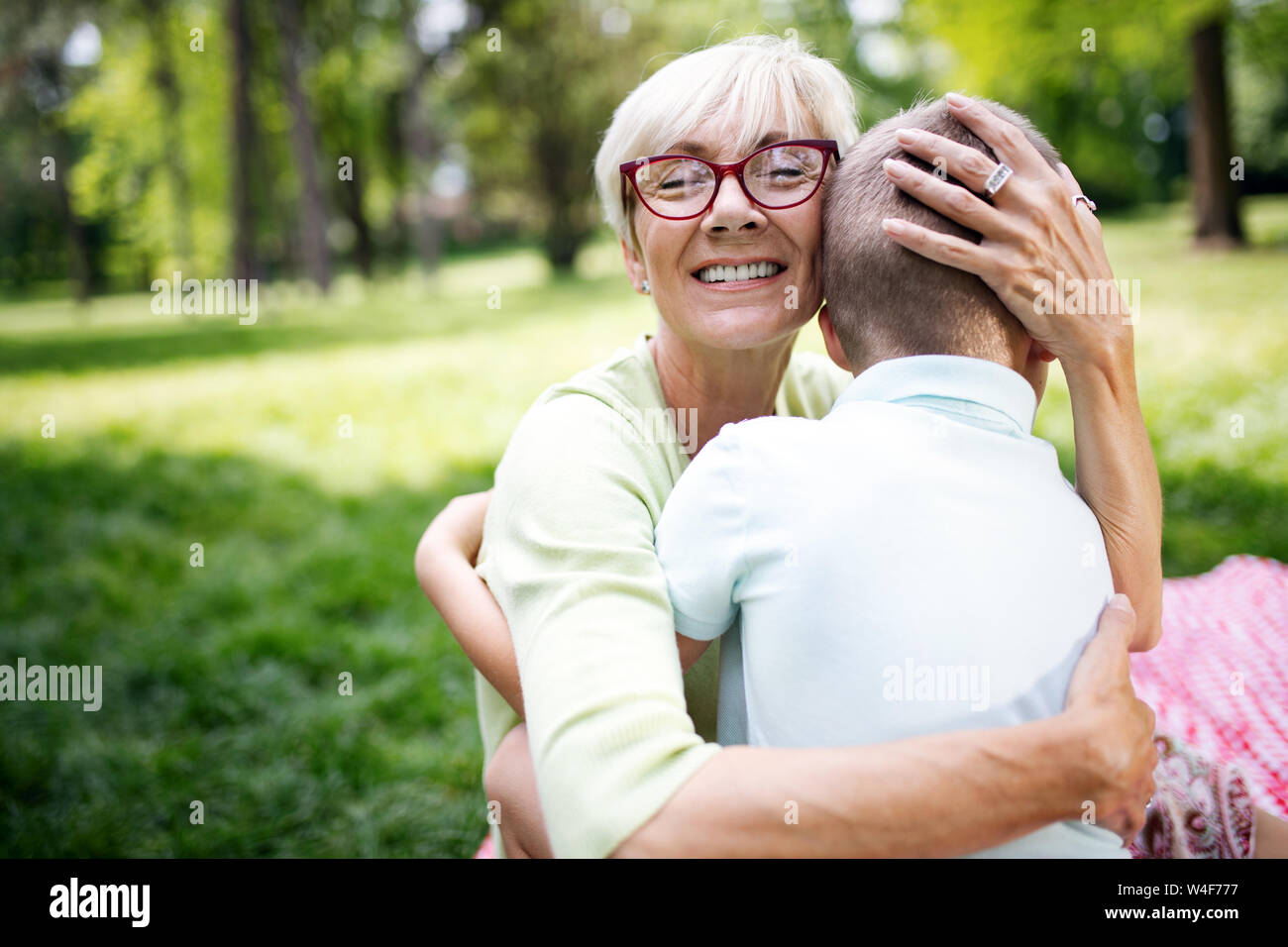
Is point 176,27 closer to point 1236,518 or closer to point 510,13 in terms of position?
point 510,13

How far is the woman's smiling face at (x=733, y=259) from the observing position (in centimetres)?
184

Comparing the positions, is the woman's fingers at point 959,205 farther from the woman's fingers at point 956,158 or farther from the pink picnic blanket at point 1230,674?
the pink picnic blanket at point 1230,674

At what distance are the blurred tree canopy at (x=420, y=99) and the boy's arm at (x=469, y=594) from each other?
12885mm

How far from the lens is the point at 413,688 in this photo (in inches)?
161

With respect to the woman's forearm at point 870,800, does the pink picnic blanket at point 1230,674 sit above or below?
below

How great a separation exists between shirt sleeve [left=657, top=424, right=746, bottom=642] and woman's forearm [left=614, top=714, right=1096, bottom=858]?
257 millimetres

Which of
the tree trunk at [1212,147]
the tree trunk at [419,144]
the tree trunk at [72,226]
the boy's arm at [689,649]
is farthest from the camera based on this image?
the tree trunk at [72,226]

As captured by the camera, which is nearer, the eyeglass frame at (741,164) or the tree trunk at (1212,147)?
the eyeglass frame at (741,164)

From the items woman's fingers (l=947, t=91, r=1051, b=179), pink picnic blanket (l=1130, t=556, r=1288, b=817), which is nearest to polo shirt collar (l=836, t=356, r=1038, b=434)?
woman's fingers (l=947, t=91, r=1051, b=179)

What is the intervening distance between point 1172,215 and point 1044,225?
1350 inches

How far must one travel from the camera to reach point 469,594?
1.94 m

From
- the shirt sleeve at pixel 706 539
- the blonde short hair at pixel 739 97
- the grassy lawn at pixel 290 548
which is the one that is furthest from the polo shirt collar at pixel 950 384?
the grassy lawn at pixel 290 548

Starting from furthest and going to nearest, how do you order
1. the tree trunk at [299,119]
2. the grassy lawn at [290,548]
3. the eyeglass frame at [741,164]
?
1. the tree trunk at [299,119]
2. the grassy lawn at [290,548]
3. the eyeglass frame at [741,164]
